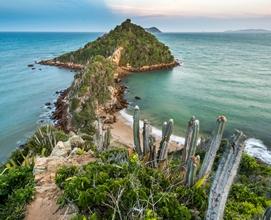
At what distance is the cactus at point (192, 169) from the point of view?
861cm

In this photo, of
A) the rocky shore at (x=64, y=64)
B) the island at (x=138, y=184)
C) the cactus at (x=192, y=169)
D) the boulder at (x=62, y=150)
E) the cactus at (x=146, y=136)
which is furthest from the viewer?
the rocky shore at (x=64, y=64)

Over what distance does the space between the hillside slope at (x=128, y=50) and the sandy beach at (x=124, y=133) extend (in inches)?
1363

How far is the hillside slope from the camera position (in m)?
72.8

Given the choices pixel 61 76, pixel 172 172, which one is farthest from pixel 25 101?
pixel 172 172

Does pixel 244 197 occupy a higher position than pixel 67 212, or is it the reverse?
pixel 67 212

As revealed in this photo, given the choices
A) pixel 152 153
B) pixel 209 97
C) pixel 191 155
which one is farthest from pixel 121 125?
pixel 191 155

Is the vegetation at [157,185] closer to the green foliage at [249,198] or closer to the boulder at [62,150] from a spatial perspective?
the green foliage at [249,198]

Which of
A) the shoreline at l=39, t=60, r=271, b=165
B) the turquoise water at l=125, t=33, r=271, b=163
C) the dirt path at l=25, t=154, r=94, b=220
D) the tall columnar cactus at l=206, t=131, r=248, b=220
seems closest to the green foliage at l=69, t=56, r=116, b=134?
the shoreline at l=39, t=60, r=271, b=165

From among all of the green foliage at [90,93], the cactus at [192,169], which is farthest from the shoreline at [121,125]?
the cactus at [192,169]

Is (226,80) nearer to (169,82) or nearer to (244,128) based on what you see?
(169,82)

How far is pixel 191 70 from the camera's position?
74.1 m

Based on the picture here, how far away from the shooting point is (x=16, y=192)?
9953 millimetres

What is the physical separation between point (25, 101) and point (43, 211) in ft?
136

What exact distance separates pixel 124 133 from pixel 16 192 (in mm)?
24590
